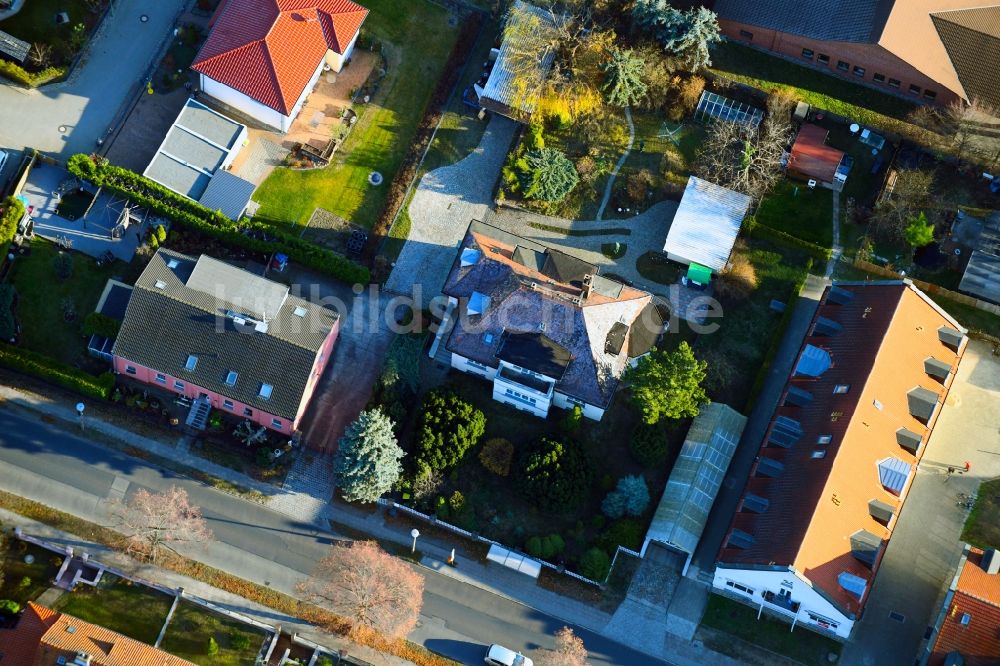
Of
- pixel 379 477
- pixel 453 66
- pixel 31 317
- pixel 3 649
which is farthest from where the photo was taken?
pixel 453 66

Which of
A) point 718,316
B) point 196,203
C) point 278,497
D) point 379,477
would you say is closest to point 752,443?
point 718,316

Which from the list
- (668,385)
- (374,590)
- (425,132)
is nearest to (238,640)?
(374,590)

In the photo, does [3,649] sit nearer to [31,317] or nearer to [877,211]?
[31,317]

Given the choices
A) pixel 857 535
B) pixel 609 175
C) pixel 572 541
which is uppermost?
pixel 609 175

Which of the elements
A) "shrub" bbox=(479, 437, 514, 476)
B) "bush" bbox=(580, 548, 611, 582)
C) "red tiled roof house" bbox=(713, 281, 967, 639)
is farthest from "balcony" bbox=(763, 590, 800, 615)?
"shrub" bbox=(479, 437, 514, 476)

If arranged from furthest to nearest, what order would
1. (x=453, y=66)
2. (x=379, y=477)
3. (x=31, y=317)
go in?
(x=453, y=66)
(x=31, y=317)
(x=379, y=477)

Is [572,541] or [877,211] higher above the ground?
[877,211]
